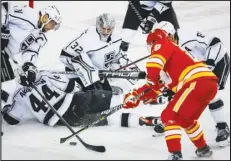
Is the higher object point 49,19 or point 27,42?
point 49,19

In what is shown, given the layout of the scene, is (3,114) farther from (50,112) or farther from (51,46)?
(51,46)

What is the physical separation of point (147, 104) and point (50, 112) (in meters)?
0.47

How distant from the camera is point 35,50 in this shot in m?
2.58

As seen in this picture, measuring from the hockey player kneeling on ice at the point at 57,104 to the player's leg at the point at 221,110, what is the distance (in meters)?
0.36

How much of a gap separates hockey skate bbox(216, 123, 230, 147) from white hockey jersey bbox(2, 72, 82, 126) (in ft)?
2.20

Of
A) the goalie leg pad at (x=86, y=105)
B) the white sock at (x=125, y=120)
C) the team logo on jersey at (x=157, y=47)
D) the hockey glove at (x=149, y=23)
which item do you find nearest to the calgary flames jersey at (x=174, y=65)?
the team logo on jersey at (x=157, y=47)

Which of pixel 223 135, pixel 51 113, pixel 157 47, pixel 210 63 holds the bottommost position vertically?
pixel 51 113

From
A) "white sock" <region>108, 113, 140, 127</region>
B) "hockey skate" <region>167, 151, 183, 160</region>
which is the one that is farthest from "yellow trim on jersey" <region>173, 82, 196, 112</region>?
"white sock" <region>108, 113, 140, 127</region>

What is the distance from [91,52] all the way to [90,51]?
1cm

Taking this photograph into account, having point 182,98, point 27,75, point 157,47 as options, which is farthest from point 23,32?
point 182,98

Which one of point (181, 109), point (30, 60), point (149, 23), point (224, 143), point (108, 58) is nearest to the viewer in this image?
point (181, 109)

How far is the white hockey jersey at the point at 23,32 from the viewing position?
8.24 feet

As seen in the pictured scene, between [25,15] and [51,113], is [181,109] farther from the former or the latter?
[25,15]

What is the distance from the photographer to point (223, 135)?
6.93ft
